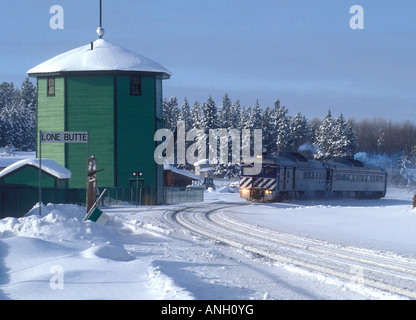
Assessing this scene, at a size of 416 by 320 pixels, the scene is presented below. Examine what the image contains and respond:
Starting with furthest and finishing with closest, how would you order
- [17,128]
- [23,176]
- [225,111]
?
[225,111]
[17,128]
[23,176]

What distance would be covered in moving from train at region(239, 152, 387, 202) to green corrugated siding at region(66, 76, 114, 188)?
1051 cm

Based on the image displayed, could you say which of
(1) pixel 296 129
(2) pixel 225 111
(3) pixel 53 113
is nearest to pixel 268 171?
(3) pixel 53 113

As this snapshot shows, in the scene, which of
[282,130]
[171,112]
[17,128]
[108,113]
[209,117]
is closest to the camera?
[108,113]

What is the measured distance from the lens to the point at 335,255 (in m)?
13.6

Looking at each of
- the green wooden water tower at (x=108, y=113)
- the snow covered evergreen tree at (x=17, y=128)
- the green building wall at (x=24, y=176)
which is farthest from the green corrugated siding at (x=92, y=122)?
the snow covered evergreen tree at (x=17, y=128)

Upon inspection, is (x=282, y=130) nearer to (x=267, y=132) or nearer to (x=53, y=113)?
(x=267, y=132)

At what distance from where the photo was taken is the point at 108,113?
3800 cm

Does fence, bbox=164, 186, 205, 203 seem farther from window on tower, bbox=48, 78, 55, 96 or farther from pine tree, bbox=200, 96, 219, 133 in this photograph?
pine tree, bbox=200, 96, 219, 133

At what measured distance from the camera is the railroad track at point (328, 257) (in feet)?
33.9

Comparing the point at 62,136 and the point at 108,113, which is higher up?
the point at 108,113

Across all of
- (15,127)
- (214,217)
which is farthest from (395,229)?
(15,127)

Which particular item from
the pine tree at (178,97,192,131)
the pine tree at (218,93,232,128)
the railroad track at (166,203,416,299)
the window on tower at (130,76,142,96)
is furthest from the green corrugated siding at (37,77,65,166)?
the pine tree at (178,97,192,131)

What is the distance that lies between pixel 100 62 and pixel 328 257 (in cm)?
2918

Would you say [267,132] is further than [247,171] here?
Yes
